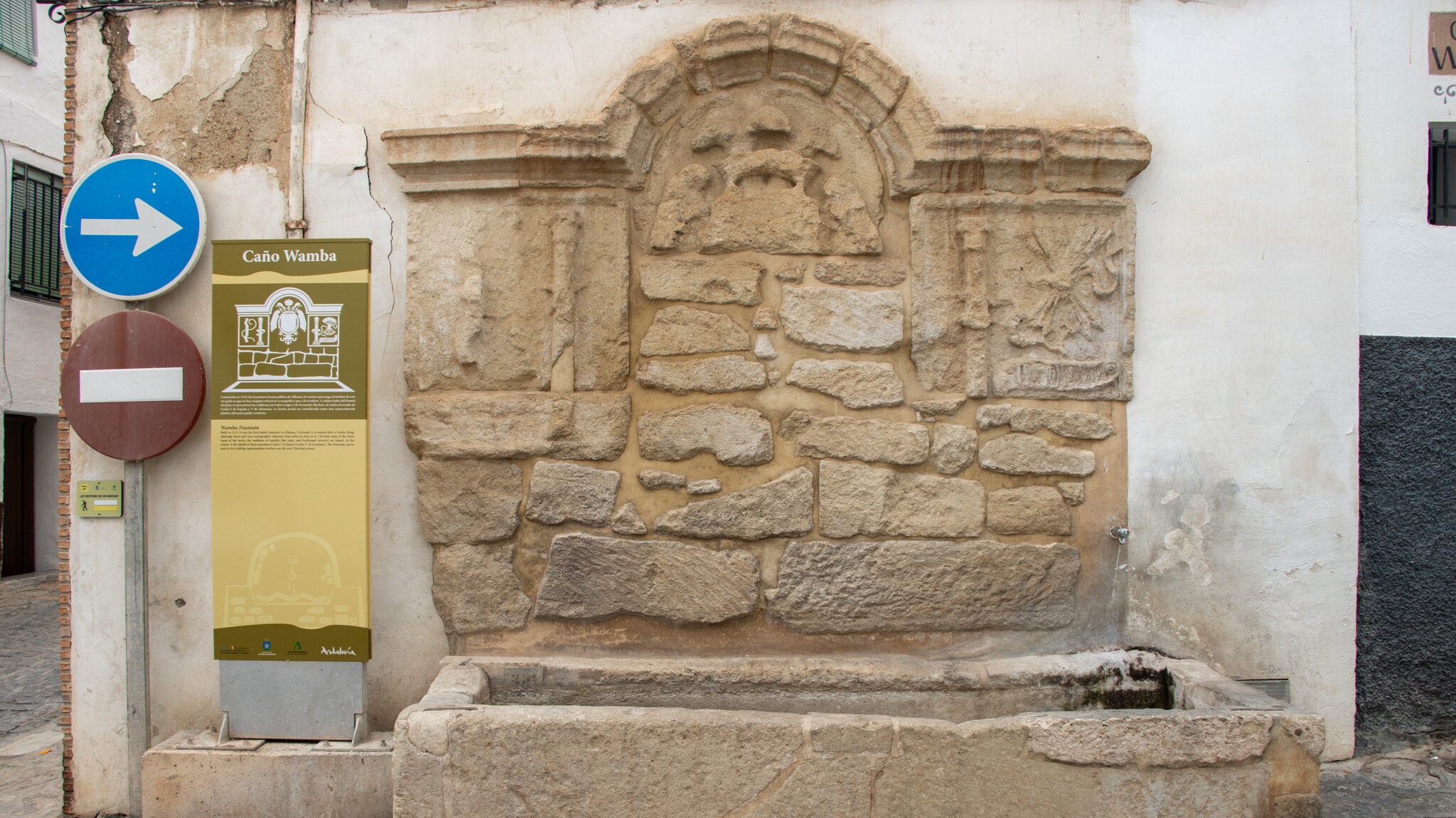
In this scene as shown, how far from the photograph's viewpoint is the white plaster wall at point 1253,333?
9.71 feet

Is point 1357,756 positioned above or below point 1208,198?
below

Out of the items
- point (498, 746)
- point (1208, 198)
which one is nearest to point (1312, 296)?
Result: point (1208, 198)

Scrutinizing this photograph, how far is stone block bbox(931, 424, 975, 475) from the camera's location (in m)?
2.88

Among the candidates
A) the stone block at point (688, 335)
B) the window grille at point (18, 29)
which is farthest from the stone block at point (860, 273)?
the window grille at point (18, 29)

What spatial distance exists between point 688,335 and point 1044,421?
4.31 feet

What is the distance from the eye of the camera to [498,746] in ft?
6.90

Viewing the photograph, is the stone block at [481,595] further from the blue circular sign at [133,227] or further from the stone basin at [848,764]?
the blue circular sign at [133,227]

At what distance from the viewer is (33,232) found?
6.63 meters

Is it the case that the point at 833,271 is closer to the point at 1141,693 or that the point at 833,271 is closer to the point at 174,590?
the point at 1141,693

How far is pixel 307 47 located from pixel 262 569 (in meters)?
1.89

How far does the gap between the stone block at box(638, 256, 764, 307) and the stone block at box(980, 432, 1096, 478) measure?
1.00 metres

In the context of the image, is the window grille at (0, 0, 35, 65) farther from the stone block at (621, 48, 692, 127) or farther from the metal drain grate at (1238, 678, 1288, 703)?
the metal drain grate at (1238, 678, 1288, 703)

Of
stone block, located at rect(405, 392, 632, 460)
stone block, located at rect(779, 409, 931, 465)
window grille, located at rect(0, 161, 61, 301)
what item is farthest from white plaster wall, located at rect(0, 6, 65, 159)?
stone block, located at rect(779, 409, 931, 465)

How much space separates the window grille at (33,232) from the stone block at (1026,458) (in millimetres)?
7410
